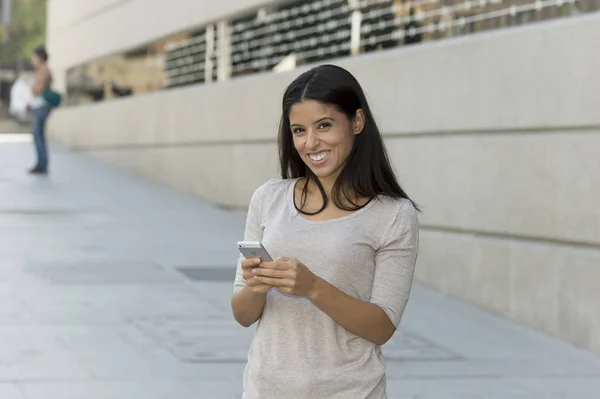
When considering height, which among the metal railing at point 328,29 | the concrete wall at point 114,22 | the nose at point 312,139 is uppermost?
the concrete wall at point 114,22

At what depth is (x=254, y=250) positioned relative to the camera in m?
2.92

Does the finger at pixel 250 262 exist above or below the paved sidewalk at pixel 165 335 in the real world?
above

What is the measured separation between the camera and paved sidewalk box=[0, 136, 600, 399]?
21.9 ft

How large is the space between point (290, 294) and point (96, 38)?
25.6 m

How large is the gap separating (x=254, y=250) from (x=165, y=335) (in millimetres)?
5122

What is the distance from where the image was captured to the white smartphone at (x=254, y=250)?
290 centimetres

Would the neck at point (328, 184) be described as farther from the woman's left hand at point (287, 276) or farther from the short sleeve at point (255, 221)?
the woman's left hand at point (287, 276)

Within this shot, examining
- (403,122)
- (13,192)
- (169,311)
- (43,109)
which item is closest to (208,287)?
(169,311)

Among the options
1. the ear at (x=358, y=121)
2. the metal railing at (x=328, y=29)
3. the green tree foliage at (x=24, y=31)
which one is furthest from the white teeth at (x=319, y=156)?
the green tree foliage at (x=24, y=31)

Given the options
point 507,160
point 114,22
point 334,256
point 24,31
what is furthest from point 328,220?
point 24,31

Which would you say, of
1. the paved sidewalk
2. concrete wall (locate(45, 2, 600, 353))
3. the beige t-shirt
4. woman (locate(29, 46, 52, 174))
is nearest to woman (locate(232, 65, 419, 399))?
the beige t-shirt

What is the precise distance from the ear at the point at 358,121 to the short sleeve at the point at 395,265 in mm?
231

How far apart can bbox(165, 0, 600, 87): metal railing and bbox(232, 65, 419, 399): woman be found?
223 inches

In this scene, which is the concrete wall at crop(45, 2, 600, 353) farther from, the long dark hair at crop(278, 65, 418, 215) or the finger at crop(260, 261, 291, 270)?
the finger at crop(260, 261, 291, 270)
